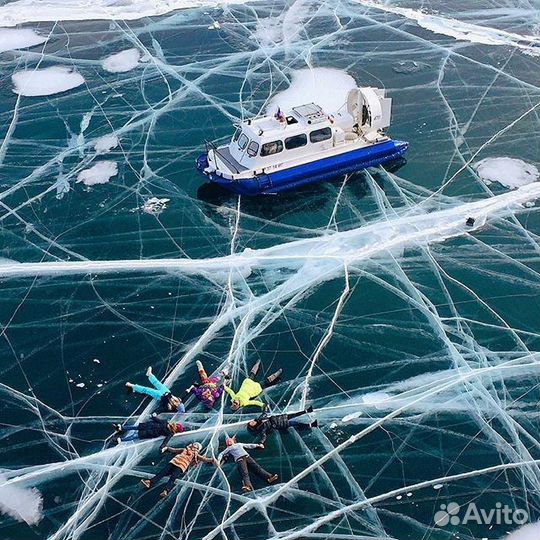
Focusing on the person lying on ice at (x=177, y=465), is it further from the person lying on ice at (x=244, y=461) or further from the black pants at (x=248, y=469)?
the black pants at (x=248, y=469)

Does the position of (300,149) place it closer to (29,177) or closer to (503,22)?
(29,177)

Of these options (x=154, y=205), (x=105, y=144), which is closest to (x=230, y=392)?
(x=154, y=205)

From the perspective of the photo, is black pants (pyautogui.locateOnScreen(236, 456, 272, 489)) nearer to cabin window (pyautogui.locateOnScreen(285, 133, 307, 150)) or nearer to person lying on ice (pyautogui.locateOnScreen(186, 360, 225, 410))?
person lying on ice (pyautogui.locateOnScreen(186, 360, 225, 410))

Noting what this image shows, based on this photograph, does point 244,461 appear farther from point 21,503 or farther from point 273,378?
point 21,503

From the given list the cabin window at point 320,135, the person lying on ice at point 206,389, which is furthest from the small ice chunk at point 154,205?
the person lying on ice at point 206,389

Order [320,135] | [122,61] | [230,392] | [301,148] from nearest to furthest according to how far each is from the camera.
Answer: [230,392] → [301,148] → [320,135] → [122,61]
